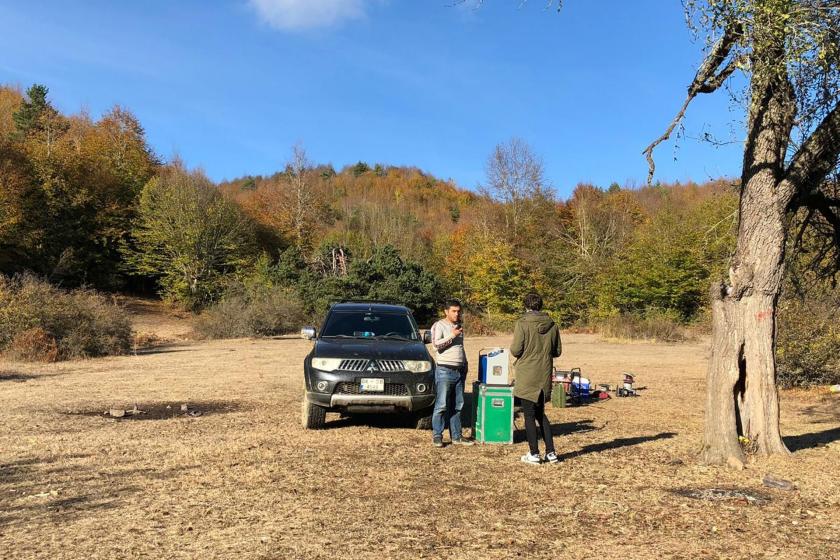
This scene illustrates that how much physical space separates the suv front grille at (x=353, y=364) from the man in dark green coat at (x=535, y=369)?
2260mm

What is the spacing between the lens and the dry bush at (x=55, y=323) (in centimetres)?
1794

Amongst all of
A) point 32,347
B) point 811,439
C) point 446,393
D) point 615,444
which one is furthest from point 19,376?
point 811,439

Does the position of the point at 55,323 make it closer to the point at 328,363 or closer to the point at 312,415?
the point at 312,415

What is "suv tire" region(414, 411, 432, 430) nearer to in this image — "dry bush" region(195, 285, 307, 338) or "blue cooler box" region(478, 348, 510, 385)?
"blue cooler box" region(478, 348, 510, 385)

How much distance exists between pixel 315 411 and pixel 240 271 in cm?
3894

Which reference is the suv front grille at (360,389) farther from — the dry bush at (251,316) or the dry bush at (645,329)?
the dry bush at (645,329)

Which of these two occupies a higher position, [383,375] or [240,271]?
[240,271]

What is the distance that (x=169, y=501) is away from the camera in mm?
5293

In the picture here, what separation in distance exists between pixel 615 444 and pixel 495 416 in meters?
1.58

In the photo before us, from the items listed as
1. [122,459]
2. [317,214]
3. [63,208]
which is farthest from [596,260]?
[122,459]

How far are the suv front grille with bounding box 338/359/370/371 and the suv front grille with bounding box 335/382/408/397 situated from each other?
0.71ft

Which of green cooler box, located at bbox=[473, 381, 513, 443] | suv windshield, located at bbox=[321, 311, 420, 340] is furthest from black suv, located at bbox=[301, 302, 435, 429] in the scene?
green cooler box, located at bbox=[473, 381, 513, 443]

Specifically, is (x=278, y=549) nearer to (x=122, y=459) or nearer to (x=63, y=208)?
(x=122, y=459)

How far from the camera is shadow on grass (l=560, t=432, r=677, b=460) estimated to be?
7523mm
